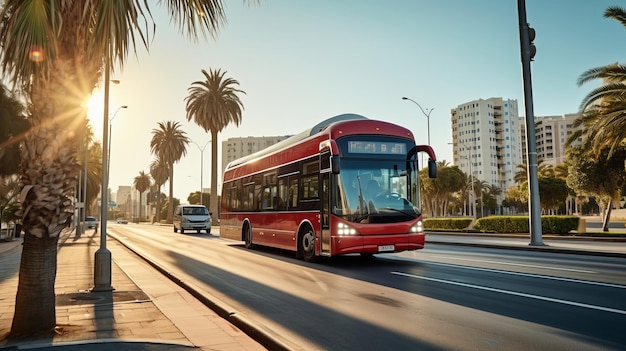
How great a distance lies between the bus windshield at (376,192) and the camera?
40.7 ft

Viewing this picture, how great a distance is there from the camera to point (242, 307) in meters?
8.12

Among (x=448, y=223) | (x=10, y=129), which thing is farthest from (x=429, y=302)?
(x=448, y=223)

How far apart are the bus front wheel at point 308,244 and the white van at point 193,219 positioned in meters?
26.1

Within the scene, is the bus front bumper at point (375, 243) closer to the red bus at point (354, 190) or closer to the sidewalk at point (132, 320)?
the red bus at point (354, 190)

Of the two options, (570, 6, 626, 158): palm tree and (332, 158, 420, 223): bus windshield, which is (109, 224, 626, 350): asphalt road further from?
(570, 6, 626, 158): palm tree

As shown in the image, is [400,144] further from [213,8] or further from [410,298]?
[213,8]

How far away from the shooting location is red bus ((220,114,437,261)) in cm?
1234

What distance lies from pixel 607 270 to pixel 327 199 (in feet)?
22.3

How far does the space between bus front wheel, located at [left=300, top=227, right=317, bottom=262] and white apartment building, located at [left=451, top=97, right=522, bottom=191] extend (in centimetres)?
14250

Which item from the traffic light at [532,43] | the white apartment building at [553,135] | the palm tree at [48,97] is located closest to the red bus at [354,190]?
the palm tree at [48,97]

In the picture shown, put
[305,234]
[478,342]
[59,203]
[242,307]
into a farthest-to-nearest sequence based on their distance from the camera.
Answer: [305,234] < [242,307] < [59,203] < [478,342]

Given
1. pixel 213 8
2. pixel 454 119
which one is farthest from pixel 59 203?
pixel 454 119

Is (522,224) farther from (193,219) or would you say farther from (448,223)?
(193,219)

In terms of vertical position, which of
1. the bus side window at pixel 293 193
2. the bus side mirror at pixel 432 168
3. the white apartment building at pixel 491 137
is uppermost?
the white apartment building at pixel 491 137
